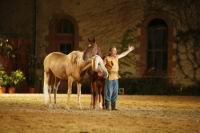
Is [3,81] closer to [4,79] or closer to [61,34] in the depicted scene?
[4,79]

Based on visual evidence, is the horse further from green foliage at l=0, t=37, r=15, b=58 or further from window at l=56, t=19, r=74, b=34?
window at l=56, t=19, r=74, b=34

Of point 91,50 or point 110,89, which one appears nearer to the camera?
point 91,50

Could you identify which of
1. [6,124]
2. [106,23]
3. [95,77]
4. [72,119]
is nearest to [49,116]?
[72,119]

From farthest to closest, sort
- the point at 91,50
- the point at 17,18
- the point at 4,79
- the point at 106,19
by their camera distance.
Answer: the point at 17,18 → the point at 106,19 → the point at 4,79 → the point at 91,50

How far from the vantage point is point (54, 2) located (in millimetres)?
28984

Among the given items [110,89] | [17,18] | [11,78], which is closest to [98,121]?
[110,89]

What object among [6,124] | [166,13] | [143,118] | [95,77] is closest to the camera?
[6,124]

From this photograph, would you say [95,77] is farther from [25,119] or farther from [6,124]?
[6,124]

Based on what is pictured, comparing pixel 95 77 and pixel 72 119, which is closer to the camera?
pixel 72 119

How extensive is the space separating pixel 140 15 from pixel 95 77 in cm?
1217

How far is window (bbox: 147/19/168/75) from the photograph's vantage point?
28.3m

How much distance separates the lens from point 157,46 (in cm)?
2850

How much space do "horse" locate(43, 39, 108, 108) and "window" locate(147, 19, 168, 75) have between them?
1111 centimetres

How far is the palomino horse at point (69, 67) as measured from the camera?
15.8 metres
